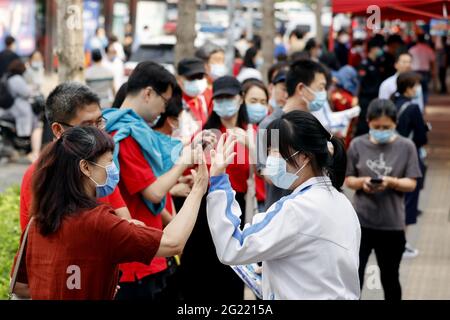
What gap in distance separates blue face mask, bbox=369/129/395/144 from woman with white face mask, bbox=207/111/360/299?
362cm

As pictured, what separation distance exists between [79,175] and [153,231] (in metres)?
0.38

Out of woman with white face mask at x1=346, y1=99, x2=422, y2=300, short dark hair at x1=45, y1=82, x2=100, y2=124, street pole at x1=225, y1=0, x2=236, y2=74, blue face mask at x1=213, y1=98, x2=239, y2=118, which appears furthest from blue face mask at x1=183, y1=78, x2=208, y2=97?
street pole at x1=225, y1=0, x2=236, y2=74

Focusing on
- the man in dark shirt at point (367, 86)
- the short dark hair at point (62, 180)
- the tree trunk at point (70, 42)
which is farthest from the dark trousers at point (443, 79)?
the short dark hair at point (62, 180)

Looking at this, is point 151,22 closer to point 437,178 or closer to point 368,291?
point 437,178

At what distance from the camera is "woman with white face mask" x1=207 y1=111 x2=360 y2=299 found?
4148mm

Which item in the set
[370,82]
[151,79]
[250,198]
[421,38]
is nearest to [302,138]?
[151,79]

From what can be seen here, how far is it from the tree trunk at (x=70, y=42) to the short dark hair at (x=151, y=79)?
342 cm

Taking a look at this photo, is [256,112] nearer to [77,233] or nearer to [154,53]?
[77,233]

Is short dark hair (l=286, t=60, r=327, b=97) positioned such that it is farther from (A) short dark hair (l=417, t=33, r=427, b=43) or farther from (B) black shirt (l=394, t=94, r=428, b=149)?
(A) short dark hair (l=417, t=33, r=427, b=43)

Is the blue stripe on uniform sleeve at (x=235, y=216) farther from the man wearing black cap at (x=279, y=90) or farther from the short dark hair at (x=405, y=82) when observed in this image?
the short dark hair at (x=405, y=82)

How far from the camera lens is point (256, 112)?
835cm

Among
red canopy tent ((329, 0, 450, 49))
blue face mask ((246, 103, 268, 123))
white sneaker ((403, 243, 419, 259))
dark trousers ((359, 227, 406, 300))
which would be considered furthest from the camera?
red canopy tent ((329, 0, 450, 49))

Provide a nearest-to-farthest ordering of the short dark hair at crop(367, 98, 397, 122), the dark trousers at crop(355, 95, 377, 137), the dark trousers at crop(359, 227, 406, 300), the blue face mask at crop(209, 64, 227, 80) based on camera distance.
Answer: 1. the dark trousers at crop(359, 227, 406, 300)
2. the short dark hair at crop(367, 98, 397, 122)
3. the blue face mask at crop(209, 64, 227, 80)
4. the dark trousers at crop(355, 95, 377, 137)

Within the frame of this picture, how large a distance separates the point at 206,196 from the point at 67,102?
861 millimetres
